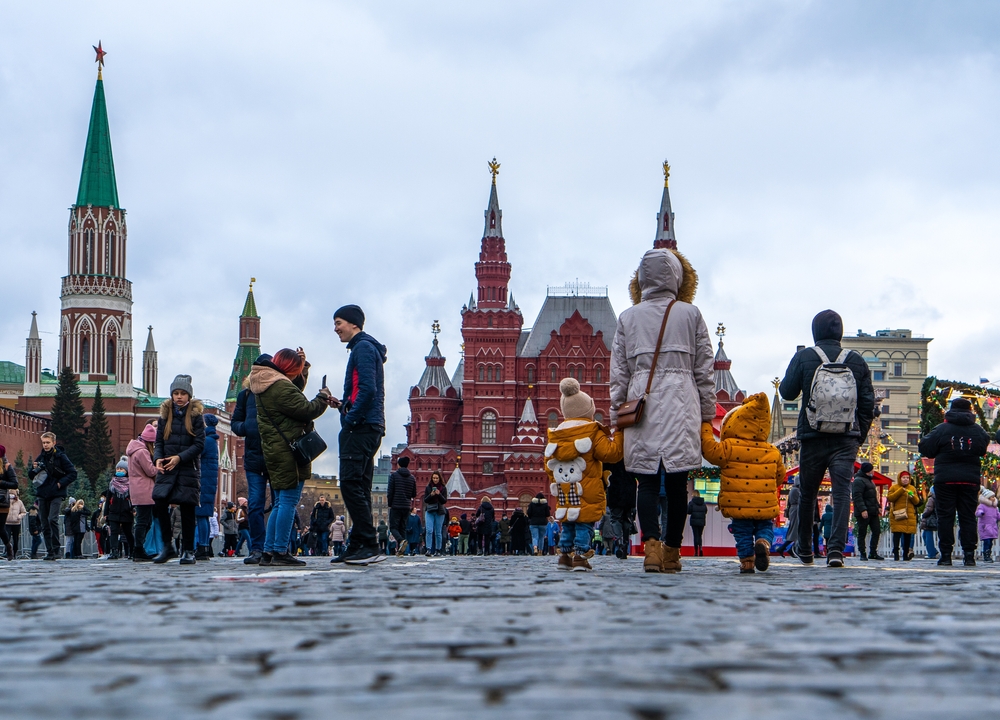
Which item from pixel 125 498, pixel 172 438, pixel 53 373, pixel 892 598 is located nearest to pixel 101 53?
pixel 53 373

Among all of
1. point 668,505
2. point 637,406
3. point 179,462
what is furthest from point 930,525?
point 637,406

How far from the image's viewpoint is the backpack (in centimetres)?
913

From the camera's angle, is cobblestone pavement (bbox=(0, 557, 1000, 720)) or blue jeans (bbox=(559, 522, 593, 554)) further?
blue jeans (bbox=(559, 522, 593, 554))

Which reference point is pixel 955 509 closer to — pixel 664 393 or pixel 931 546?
pixel 664 393

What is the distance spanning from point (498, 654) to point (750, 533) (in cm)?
570

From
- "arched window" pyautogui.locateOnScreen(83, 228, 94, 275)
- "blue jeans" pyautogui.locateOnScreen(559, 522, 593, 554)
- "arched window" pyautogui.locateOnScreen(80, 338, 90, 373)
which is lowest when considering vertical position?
"blue jeans" pyautogui.locateOnScreen(559, 522, 593, 554)

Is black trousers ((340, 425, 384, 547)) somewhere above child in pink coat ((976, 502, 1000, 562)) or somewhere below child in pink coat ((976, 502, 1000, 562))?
above

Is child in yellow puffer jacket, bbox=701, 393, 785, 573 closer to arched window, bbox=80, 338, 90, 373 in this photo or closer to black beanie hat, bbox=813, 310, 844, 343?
black beanie hat, bbox=813, 310, 844, 343

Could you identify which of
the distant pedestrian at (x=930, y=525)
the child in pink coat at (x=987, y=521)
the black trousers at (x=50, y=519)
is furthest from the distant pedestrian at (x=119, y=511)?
the child in pink coat at (x=987, y=521)

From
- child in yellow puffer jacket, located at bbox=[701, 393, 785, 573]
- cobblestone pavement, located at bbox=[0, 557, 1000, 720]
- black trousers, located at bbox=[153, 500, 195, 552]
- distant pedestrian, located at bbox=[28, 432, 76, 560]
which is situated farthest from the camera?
distant pedestrian, located at bbox=[28, 432, 76, 560]

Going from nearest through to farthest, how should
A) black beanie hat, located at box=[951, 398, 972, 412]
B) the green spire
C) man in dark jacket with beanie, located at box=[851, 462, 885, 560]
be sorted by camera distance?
black beanie hat, located at box=[951, 398, 972, 412] < man in dark jacket with beanie, located at box=[851, 462, 885, 560] < the green spire

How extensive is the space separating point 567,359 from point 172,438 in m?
80.6

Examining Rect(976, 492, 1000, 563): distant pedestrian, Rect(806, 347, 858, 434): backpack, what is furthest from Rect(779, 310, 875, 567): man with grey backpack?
Rect(976, 492, 1000, 563): distant pedestrian

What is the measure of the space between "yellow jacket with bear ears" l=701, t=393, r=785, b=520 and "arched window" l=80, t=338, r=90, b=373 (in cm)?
9845
